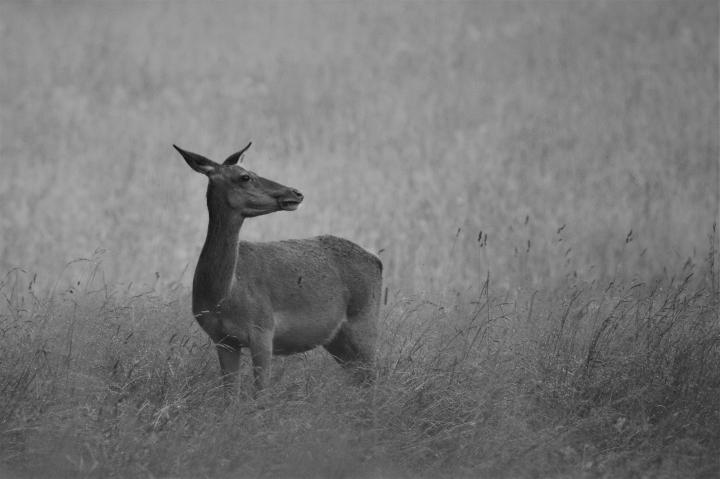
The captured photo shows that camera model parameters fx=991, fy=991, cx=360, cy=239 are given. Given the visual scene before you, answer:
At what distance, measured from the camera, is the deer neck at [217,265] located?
6523mm

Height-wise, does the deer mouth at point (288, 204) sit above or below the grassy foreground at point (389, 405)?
above

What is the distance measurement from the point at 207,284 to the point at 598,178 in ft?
32.7

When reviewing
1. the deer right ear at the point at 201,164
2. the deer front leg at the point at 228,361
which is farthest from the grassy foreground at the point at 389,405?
the deer right ear at the point at 201,164

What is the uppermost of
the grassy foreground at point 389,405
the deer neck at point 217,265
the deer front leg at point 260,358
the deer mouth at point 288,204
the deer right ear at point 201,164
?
the deer right ear at point 201,164

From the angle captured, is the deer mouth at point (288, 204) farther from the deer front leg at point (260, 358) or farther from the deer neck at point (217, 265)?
the deer front leg at point (260, 358)

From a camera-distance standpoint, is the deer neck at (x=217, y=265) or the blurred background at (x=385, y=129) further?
the blurred background at (x=385, y=129)

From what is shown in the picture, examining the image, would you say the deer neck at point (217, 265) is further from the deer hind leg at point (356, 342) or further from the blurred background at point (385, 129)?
the blurred background at point (385, 129)

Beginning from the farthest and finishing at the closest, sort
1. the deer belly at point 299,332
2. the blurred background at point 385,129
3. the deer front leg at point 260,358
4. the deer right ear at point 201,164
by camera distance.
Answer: the blurred background at point 385,129 < the deer belly at point 299,332 < the deer right ear at point 201,164 < the deer front leg at point 260,358

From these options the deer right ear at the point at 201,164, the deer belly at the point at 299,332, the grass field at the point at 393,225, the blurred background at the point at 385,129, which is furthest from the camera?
the blurred background at the point at 385,129

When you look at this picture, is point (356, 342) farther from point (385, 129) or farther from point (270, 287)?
point (385, 129)

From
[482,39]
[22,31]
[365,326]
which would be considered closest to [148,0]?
[22,31]

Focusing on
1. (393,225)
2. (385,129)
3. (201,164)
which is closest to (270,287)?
(201,164)

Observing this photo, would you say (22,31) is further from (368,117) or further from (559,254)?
(559,254)

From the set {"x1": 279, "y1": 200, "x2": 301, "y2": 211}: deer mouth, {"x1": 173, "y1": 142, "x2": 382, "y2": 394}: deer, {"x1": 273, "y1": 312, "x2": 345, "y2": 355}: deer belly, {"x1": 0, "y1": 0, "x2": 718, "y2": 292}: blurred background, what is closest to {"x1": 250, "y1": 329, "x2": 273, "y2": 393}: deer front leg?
{"x1": 173, "y1": 142, "x2": 382, "y2": 394}: deer
